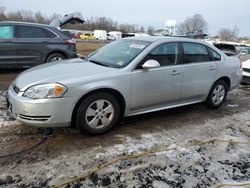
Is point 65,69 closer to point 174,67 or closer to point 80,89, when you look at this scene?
point 80,89

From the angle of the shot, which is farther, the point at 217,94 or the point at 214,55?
the point at 217,94

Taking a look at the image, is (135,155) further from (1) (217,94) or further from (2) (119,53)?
(1) (217,94)

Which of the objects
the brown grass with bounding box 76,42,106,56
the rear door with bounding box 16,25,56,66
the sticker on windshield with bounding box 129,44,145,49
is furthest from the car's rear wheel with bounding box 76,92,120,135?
the brown grass with bounding box 76,42,106,56

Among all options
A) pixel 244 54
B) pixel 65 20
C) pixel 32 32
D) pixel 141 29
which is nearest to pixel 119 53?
pixel 32 32

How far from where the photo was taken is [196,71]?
4676mm

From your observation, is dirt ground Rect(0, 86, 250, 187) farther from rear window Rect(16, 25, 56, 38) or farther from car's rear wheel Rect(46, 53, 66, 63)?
rear window Rect(16, 25, 56, 38)

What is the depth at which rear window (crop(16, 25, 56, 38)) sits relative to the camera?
24.6 feet

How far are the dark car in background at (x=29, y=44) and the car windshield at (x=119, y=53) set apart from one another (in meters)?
3.62

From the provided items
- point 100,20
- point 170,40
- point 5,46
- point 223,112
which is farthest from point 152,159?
point 100,20

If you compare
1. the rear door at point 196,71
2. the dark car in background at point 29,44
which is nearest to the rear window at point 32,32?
the dark car in background at point 29,44

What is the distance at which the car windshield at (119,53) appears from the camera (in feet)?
13.3

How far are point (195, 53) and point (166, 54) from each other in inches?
30.1

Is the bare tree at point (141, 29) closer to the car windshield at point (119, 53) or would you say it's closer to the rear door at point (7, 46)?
the rear door at point (7, 46)

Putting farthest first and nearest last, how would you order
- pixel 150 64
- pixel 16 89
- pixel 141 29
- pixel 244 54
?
pixel 141 29, pixel 244 54, pixel 150 64, pixel 16 89
